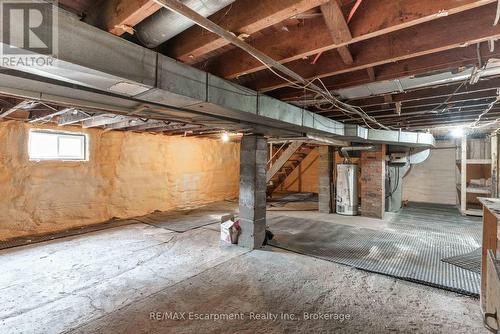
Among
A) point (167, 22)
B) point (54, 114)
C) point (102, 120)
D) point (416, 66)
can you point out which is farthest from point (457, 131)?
point (54, 114)

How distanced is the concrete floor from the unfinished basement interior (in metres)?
0.02

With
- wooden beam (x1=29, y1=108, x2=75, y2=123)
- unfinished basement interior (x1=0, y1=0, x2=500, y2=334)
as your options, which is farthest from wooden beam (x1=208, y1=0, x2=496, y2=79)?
wooden beam (x1=29, y1=108, x2=75, y2=123)

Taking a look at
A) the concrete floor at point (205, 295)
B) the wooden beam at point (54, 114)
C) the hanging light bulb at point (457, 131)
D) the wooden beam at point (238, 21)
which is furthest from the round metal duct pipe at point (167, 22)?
the hanging light bulb at point (457, 131)

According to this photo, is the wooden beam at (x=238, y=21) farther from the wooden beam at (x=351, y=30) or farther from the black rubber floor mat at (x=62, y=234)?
the black rubber floor mat at (x=62, y=234)

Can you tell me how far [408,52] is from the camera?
1577 millimetres

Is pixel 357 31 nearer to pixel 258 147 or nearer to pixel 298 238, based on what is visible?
pixel 258 147

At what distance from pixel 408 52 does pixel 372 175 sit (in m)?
4.38

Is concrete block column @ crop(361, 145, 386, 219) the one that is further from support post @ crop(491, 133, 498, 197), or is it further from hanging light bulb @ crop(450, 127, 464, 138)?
support post @ crop(491, 133, 498, 197)

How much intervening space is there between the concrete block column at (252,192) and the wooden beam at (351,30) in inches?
65.2

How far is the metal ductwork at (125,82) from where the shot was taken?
46.9 inches

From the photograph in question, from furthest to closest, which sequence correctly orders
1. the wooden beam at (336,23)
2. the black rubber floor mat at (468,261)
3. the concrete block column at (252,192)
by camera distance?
the concrete block column at (252,192)
the black rubber floor mat at (468,261)
the wooden beam at (336,23)

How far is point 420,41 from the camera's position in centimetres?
154

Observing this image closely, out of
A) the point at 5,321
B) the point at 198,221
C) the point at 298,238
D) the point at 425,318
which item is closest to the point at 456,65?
the point at 425,318

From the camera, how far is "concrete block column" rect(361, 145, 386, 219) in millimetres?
5422
